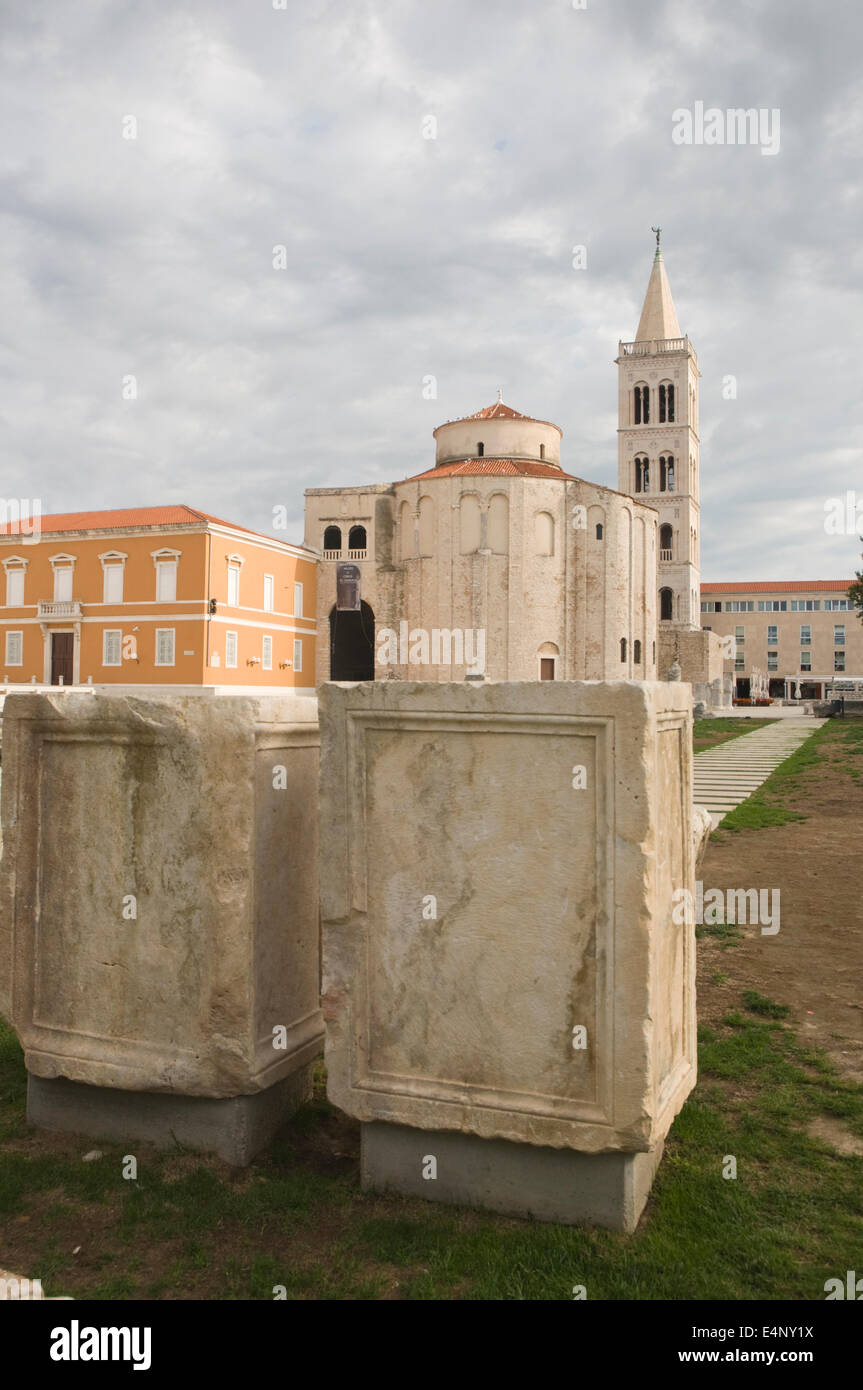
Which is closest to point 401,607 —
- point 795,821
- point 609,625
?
point 609,625

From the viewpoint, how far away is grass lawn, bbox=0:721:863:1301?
2336mm

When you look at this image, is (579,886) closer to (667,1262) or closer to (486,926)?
(486,926)

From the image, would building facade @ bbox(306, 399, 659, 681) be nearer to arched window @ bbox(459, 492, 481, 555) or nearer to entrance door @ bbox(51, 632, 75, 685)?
arched window @ bbox(459, 492, 481, 555)

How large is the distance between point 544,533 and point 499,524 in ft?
7.27

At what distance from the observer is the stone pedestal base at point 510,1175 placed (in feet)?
8.61

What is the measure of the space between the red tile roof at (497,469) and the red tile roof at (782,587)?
37.2m

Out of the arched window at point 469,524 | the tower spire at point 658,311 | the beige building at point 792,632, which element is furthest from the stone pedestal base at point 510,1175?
the beige building at point 792,632

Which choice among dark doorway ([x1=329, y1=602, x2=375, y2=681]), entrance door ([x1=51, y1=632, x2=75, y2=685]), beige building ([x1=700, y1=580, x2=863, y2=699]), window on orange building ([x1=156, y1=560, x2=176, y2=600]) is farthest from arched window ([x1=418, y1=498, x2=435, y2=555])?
beige building ([x1=700, y1=580, x2=863, y2=699])

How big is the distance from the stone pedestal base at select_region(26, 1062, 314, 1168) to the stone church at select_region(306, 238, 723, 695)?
34.9m

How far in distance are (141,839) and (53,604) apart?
3447 cm

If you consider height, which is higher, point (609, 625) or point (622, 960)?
point (609, 625)

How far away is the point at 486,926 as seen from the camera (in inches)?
107

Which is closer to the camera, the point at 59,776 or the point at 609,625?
the point at 59,776

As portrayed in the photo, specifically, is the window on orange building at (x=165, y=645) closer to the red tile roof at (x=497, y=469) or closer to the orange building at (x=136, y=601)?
the orange building at (x=136, y=601)
